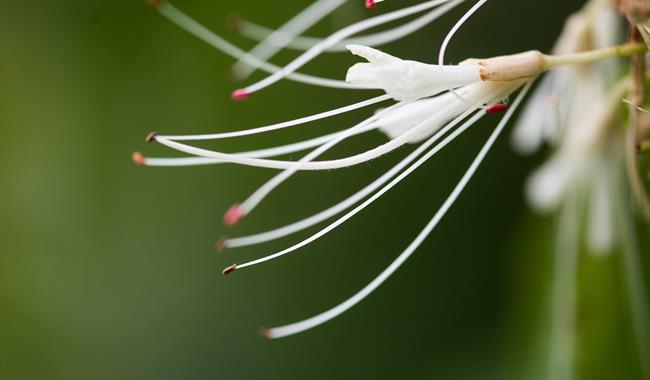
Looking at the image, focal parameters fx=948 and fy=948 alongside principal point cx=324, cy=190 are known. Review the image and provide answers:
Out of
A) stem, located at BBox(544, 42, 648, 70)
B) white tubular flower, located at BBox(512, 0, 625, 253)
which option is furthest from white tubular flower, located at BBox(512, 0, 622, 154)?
stem, located at BBox(544, 42, 648, 70)

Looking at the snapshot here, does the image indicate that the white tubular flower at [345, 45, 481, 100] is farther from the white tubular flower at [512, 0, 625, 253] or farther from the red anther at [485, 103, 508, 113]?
the white tubular flower at [512, 0, 625, 253]

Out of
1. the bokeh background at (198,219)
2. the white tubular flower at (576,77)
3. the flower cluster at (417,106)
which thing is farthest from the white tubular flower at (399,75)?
the bokeh background at (198,219)

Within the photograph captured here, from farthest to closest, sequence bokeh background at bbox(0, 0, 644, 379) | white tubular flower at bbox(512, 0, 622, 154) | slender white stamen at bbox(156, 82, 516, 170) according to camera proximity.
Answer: bokeh background at bbox(0, 0, 644, 379)
white tubular flower at bbox(512, 0, 622, 154)
slender white stamen at bbox(156, 82, 516, 170)

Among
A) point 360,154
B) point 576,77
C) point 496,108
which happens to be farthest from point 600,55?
point 576,77

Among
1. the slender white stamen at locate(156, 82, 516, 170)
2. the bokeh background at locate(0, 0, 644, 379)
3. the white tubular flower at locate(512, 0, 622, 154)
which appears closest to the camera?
the slender white stamen at locate(156, 82, 516, 170)

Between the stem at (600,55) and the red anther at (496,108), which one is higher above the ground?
the stem at (600,55)

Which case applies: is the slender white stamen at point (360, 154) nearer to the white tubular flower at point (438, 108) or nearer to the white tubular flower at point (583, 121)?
the white tubular flower at point (438, 108)
